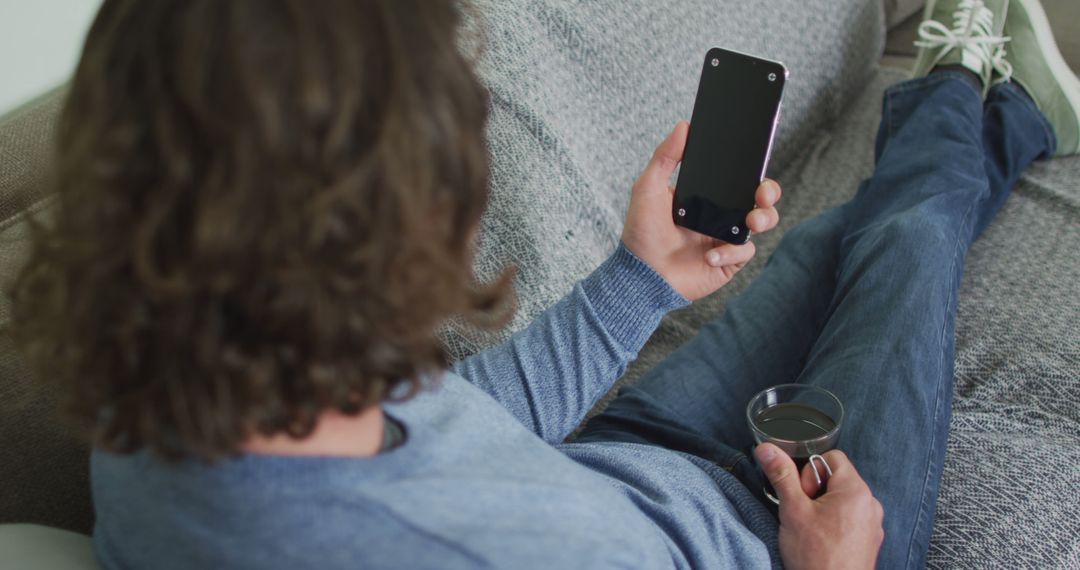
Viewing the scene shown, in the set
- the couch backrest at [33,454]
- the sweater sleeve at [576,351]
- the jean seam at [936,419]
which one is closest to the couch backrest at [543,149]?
the couch backrest at [33,454]

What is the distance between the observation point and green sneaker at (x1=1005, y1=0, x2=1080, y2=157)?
1.29m

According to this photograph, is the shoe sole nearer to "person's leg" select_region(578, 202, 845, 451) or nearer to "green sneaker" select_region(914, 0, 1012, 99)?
"green sneaker" select_region(914, 0, 1012, 99)

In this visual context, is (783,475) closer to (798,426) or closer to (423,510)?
(798,426)

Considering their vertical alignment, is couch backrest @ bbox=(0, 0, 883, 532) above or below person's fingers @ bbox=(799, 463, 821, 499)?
above

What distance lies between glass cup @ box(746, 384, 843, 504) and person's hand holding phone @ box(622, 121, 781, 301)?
0.12 meters

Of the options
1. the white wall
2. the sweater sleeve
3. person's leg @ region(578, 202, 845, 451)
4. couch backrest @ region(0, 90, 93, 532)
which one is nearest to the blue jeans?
person's leg @ region(578, 202, 845, 451)

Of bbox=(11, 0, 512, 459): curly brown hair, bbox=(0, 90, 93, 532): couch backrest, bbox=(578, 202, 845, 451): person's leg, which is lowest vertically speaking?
bbox=(578, 202, 845, 451): person's leg

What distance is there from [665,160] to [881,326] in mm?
280

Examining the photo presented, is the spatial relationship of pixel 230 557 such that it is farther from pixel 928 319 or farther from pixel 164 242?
pixel 928 319

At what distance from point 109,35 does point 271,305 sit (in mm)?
141

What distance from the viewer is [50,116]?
96 cm

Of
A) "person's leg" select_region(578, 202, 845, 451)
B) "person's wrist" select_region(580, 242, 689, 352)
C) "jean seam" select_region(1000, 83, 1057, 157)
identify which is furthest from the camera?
"jean seam" select_region(1000, 83, 1057, 157)

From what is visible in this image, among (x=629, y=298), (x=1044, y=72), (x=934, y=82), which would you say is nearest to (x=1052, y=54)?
(x=1044, y=72)

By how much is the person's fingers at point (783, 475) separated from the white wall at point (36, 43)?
83cm
